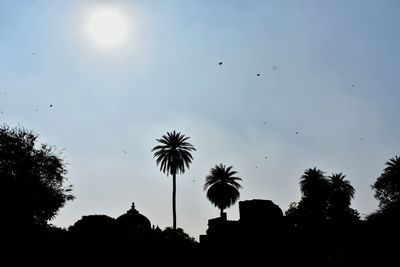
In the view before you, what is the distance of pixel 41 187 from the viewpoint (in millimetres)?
39219

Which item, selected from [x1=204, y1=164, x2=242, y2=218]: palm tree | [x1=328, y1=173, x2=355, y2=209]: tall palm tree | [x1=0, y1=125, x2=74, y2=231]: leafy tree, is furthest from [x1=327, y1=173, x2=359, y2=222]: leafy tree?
[x1=0, y1=125, x2=74, y2=231]: leafy tree

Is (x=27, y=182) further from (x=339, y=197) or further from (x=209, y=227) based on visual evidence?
(x=339, y=197)

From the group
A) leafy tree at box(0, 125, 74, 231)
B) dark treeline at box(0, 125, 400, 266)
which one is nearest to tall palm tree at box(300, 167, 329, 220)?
dark treeline at box(0, 125, 400, 266)

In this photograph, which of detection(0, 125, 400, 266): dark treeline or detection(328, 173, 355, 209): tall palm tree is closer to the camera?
detection(0, 125, 400, 266): dark treeline

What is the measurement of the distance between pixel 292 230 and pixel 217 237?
13.1 feet

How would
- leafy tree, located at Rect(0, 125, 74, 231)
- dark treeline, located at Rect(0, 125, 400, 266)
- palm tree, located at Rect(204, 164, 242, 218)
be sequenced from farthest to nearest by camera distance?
palm tree, located at Rect(204, 164, 242, 218) → leafy tree, located at Rect(0, 125, 74, 231) → dark treeline, located at Rect(0, 125, 400, 266)

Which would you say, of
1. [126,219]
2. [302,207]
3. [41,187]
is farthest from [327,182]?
[41,187]

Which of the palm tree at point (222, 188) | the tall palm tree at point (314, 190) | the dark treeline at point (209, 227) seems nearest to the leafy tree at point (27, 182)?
the dark treeline at point (209, 227)

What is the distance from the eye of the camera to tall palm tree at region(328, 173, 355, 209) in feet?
197

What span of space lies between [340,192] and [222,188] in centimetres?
1996

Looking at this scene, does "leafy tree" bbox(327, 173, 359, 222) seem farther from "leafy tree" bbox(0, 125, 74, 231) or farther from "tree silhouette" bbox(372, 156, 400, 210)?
"leafy tree" bbox(0, 125, 74, 231)

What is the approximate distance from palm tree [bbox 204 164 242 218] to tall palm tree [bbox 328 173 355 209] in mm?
16061

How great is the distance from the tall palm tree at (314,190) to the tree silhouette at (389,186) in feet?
30.0

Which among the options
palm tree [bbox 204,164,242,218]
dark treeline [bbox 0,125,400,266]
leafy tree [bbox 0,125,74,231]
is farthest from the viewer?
palm tree [bbox 204,164,242,218]
